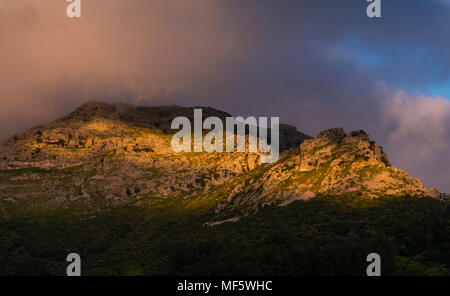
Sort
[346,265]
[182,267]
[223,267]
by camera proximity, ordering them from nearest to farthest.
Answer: [346,265] < [223,267] < [182,267]

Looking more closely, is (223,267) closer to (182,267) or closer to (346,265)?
(182,267)

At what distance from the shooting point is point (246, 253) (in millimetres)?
164500
